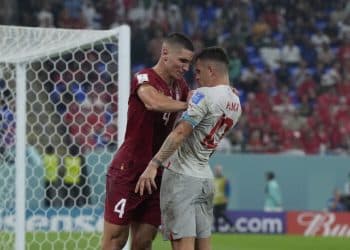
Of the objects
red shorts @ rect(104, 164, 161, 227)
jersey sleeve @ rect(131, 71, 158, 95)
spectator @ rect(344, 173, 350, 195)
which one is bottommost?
spectator @ rect(344, 173, 350, 195)

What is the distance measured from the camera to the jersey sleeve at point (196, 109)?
6.49 meters

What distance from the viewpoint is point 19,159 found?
9195 millimetres

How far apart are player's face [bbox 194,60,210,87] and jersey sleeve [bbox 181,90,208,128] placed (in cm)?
18

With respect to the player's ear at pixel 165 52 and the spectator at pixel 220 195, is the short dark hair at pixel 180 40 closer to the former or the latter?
the player's ear at pixel 165 52

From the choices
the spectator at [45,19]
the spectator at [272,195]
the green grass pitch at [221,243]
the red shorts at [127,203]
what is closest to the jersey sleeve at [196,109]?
the red shorts at [127,203]

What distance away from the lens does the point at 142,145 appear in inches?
278

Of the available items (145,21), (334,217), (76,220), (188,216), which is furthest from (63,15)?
(188,216)

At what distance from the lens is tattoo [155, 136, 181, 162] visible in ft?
21.3

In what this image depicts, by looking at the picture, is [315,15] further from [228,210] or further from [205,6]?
[228,210]

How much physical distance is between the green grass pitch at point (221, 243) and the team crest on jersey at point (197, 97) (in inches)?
139

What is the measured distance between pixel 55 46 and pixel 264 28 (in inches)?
656

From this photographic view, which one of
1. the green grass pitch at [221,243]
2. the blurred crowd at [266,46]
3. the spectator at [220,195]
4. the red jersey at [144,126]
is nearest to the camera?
the red jersey at [144,126]

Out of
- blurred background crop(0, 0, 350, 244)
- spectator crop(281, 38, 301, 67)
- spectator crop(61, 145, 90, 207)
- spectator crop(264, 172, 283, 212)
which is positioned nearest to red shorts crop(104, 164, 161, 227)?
spectator crop(61, 145, 90, 207)

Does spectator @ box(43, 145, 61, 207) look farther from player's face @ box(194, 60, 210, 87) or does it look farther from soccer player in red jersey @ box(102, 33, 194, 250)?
player's face @ box(194, 60, 210, 87)
